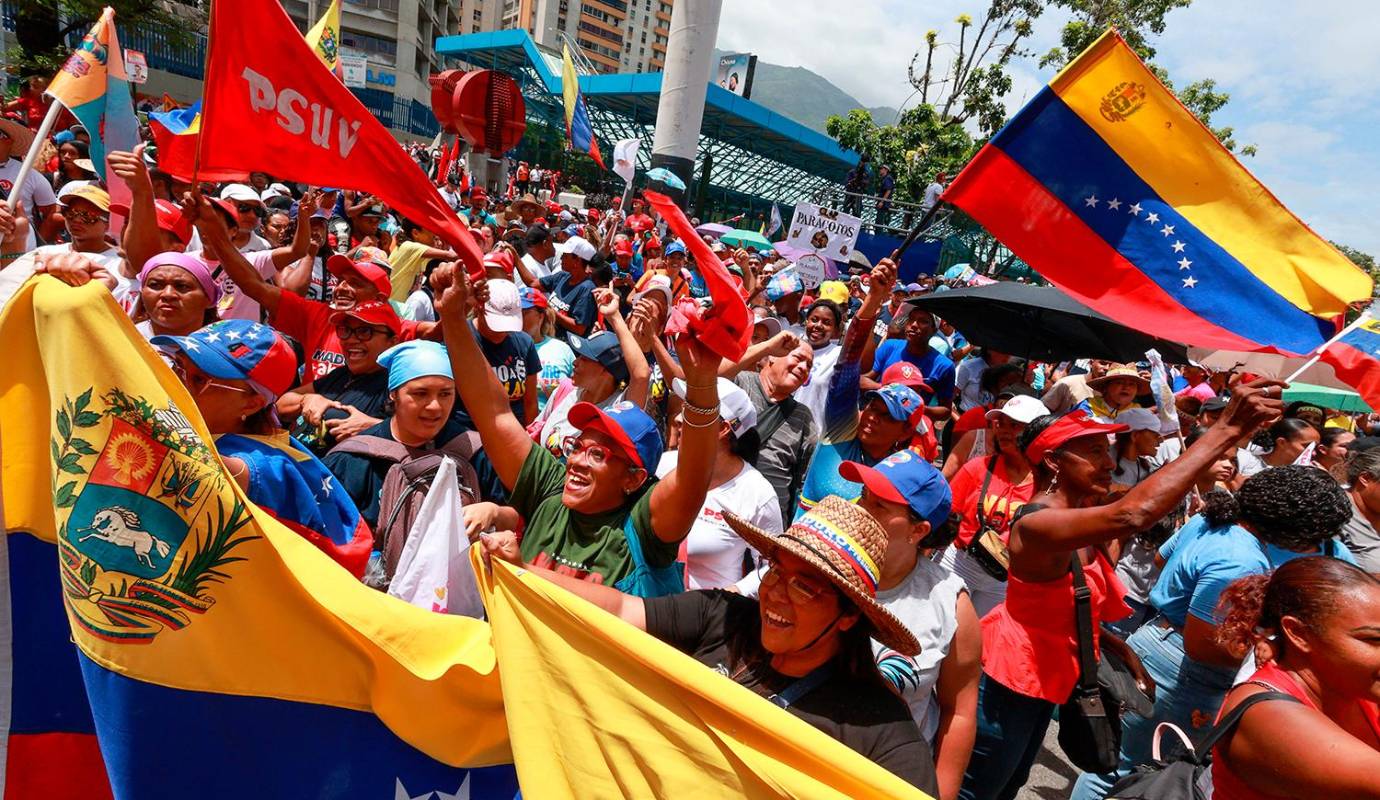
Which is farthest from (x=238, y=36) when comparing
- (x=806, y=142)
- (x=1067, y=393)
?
(x=806, y=142)

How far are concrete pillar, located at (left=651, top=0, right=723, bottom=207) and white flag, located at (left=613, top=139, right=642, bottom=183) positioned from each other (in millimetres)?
2213

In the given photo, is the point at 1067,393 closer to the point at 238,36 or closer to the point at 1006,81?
the point at 238,36

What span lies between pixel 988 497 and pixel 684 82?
10977 mm

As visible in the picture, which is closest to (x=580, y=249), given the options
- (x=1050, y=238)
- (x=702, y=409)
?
(x=1050, y=238)

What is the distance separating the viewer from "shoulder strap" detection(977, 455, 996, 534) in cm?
370

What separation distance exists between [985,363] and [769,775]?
18.6ft

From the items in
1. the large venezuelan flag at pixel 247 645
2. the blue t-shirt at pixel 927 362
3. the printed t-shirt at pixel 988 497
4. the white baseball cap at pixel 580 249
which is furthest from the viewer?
the white baseball cap at pixel 580 249

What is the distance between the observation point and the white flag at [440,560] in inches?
80.5

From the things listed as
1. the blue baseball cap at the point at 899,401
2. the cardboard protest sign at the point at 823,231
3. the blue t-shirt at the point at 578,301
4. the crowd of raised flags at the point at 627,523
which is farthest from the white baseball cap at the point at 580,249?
the blue baseball cap at the point at 899,401

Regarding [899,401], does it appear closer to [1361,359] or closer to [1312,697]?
[1312,697]

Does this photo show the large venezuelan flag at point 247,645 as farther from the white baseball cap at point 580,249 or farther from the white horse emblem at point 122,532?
the white baseball cap at point 580,249

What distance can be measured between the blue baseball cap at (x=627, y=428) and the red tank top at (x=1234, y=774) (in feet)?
5.84

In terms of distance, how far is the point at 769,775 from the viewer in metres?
1.39

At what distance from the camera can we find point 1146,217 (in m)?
3.46
